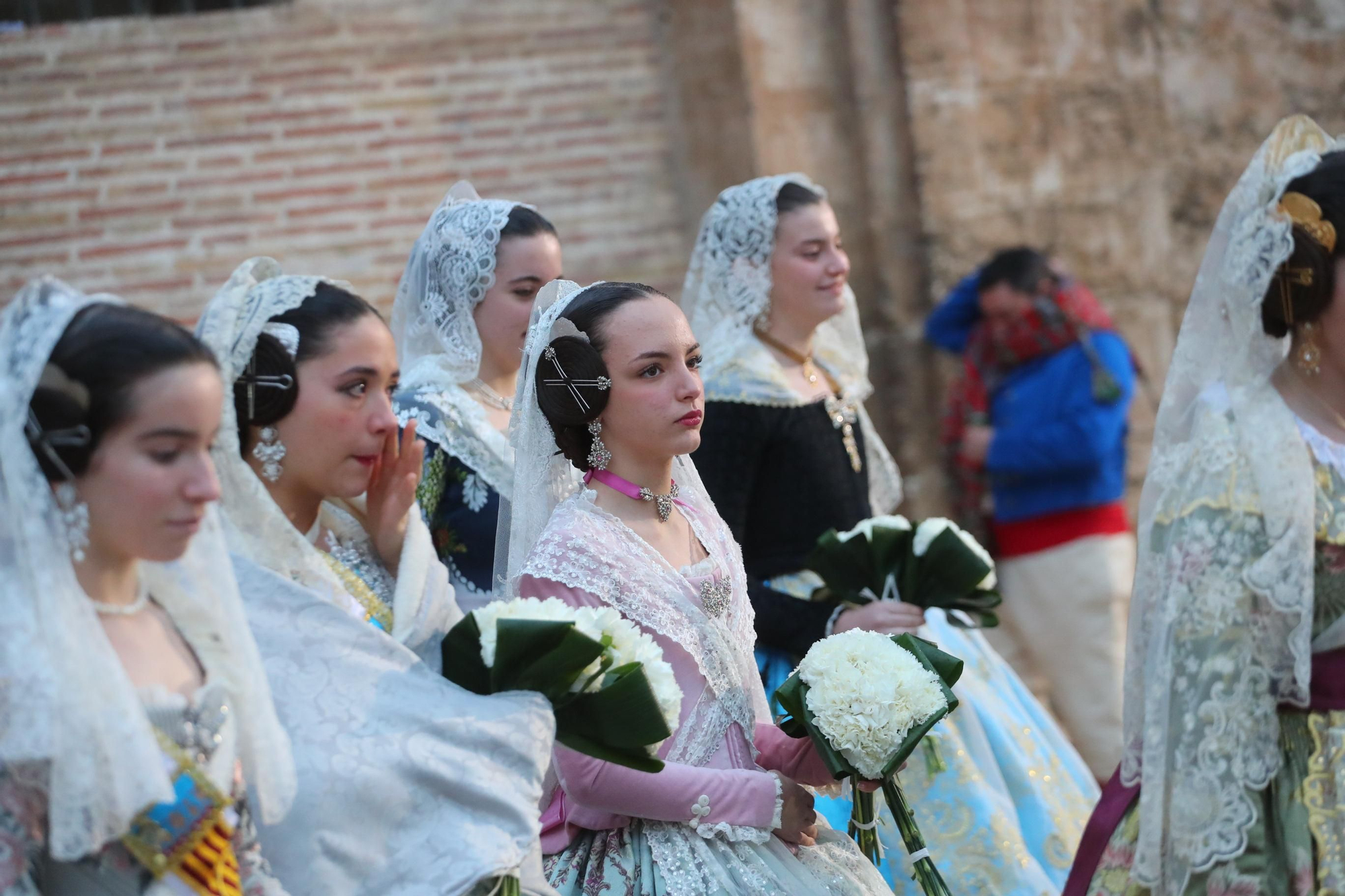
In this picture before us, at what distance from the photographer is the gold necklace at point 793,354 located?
14.6ft

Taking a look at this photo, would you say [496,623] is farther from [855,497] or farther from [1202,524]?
[855,497]

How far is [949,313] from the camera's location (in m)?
6.57

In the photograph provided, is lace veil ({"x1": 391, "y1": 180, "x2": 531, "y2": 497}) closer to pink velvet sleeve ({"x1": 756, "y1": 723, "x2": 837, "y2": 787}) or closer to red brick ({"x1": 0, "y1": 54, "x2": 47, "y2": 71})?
pink velvet sleeve ({"x1": 756, "y1": 723, "x2": 837, "y2": 787})

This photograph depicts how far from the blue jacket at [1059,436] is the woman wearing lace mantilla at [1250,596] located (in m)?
2.76

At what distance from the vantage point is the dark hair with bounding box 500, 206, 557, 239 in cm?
404

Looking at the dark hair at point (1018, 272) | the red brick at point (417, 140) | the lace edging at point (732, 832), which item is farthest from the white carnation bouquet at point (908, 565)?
the red brick at point (417, 140)

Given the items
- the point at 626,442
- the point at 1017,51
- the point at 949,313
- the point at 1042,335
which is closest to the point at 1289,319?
the point at 626,442

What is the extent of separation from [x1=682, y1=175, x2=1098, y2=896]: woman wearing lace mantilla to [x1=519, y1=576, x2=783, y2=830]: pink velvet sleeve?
1.07 m

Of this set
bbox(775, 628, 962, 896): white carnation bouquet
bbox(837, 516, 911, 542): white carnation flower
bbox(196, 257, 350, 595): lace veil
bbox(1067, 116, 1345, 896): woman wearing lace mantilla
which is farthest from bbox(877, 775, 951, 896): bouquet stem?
bbox(196, 257, 350, 595): lace veil

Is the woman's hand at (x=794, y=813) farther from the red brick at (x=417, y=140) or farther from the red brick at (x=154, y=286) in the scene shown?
the red brick at (x=417, y=140)

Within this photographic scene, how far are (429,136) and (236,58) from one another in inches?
33.6

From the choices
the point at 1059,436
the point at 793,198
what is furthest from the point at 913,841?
the point at 1059,436

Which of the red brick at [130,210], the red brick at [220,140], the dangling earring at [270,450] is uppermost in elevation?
the red brick at [220,140]

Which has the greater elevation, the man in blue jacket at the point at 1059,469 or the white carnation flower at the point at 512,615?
the white carnation flower at the point at 512,615
